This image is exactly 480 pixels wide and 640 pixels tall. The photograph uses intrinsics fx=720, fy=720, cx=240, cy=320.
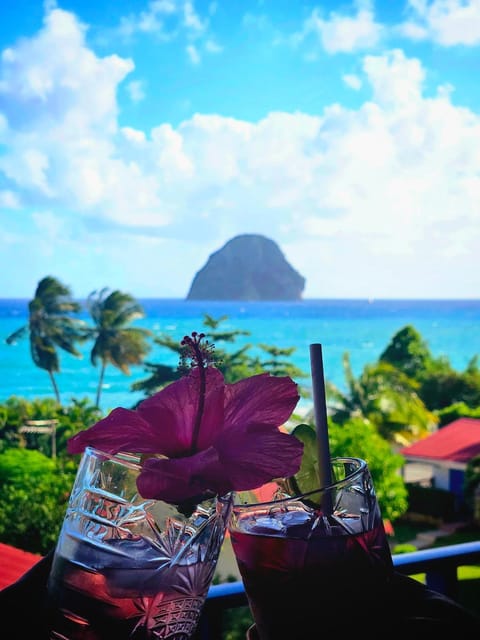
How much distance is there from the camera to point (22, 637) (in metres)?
0.35

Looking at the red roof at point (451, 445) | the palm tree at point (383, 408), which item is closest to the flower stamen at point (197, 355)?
the red roof at point (451, 445)

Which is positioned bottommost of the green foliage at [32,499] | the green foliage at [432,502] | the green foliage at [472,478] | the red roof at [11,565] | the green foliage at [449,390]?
the green foliage at [432,502]

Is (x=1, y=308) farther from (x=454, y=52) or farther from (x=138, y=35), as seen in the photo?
(x=454, y=52)

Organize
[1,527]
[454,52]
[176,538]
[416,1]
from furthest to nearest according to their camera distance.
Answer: [454,52]
[416,1]
[1,527]
[176,538]

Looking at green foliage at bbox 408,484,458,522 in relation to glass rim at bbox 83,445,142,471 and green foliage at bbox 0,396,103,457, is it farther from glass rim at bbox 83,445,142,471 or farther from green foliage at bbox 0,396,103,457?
glass rim at bbox 83,445,142,471

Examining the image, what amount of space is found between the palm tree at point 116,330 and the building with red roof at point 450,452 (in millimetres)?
6556

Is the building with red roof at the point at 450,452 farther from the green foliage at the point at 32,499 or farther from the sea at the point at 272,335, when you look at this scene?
the green foliage at the point at 32,499

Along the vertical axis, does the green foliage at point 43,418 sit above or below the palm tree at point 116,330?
below

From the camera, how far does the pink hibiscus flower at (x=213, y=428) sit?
0.97ft

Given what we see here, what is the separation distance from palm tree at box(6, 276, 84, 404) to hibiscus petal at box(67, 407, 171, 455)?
15.6m

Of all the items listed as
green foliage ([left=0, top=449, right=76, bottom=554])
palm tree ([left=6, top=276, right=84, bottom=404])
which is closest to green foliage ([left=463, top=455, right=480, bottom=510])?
green foliage ([left=0, top=449, right=76, bottom=554])

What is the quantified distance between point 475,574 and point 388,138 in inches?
1178

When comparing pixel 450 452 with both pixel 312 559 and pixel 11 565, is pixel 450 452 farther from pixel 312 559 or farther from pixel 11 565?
pixel 312 559

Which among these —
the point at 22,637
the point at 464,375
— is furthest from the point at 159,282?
the point at 22,637
